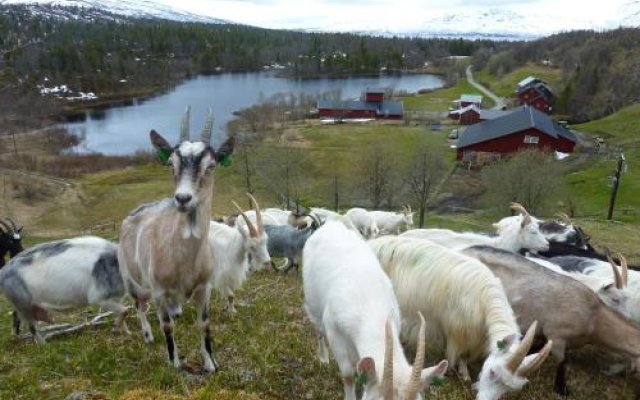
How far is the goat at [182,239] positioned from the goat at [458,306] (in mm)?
3015

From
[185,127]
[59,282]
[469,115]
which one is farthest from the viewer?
[469,115]

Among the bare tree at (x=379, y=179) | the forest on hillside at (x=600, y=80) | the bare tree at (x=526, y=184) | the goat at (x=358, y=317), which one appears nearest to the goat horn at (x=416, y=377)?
the goat at (x=358, y=317)

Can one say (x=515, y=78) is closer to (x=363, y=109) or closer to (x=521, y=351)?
(x=363, y=109)

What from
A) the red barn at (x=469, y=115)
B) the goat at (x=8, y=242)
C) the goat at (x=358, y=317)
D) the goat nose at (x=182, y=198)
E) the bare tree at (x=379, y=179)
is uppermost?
the goat nose at (x=182, y=198)

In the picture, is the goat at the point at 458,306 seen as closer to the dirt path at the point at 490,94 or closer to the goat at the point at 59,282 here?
the goat at the point at 59,282

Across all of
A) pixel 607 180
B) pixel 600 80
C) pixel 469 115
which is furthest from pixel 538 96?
pixel 607 180

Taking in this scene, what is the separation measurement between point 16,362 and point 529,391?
6988 millimetres

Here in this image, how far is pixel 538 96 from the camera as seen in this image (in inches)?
3647

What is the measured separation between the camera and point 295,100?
323 ft

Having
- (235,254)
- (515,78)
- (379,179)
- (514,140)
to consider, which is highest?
(515,78)

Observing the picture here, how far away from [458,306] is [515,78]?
416 ft

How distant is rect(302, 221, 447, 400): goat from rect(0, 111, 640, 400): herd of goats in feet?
0.05

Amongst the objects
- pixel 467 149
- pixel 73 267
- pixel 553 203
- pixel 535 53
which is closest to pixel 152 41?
pixel 535 53

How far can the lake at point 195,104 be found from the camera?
72.6 m
